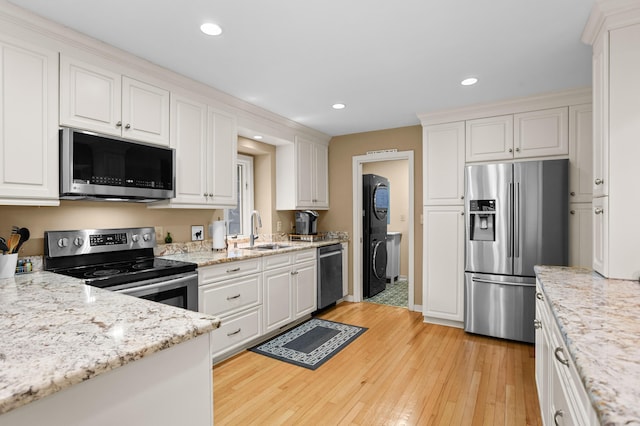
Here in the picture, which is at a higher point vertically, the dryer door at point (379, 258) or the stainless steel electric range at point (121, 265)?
the stainless steel electric range at point (121, 265)

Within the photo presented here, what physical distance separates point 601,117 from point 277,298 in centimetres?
291

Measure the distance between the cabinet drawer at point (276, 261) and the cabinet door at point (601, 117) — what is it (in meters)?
2.60

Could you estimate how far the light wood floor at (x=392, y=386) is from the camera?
6.83 feet

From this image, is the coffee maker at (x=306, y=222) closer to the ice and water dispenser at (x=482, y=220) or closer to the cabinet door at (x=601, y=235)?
the ice and water dispenser at (x=482, y=220)

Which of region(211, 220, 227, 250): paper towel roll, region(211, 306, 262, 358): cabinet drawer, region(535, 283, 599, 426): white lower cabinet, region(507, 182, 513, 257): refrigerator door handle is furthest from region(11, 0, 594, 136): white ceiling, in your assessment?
region(211, 306, 262, 358): cabinet drawer

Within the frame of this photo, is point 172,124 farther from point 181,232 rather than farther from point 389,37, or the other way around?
point 389,37

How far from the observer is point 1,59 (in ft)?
5.94

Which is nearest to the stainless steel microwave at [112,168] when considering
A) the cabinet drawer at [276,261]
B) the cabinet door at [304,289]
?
the cabinet drawer at [276,261]

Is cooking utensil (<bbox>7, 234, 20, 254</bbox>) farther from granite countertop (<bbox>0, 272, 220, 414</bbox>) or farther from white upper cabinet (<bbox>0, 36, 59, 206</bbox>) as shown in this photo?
granite countertop (<bbox>0, 272, 220, 414</bbox>)

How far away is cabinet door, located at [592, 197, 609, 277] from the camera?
6.20ft

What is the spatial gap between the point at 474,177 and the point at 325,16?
2284 millimetres

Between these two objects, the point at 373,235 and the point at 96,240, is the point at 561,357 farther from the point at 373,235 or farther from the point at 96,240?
the point at 373,235

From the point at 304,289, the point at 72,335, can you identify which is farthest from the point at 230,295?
the point at 72,335

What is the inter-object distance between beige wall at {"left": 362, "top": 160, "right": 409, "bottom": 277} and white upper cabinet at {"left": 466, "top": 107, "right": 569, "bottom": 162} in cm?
253
